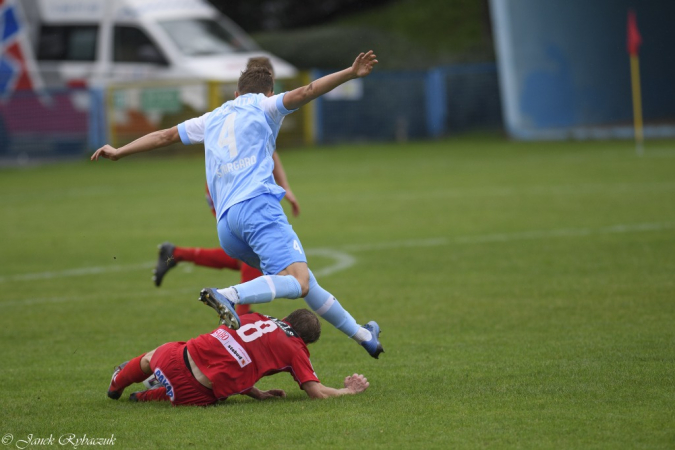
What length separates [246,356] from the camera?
5.60 meters

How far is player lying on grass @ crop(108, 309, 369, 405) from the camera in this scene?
5.59 metres

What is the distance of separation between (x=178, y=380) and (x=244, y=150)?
4.62 feet

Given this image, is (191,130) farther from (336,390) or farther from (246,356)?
(336,390)

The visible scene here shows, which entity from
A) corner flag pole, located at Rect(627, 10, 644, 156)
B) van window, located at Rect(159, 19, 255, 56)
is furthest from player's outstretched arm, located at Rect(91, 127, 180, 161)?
van window, located at Rect(159, 19, 255, 56)

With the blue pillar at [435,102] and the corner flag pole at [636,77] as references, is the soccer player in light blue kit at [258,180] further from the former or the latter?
the blue pillar at [435,102]

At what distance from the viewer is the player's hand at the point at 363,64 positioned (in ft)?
18.7

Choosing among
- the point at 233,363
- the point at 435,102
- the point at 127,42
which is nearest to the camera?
the point at 233,363

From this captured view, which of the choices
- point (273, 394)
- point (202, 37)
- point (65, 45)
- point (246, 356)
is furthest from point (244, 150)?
point (65, 45)

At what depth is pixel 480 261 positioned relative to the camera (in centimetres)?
1066

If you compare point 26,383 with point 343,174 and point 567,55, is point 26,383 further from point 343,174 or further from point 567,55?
point 567,55

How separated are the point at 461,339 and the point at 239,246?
6.67 feet

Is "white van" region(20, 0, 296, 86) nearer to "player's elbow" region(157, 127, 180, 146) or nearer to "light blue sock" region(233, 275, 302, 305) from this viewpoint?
"player's elbow" region(157, 127, 180, 146)

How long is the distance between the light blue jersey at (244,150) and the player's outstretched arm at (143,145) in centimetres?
28

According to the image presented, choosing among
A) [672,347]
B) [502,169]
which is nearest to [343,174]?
[502,169]
